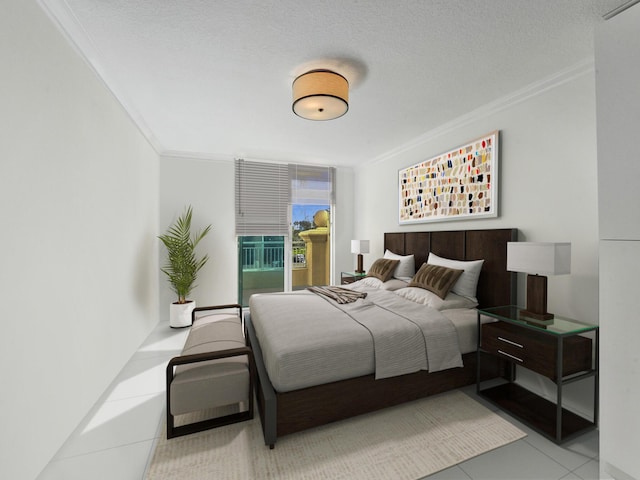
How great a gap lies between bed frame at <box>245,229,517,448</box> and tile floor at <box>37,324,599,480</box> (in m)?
0.45

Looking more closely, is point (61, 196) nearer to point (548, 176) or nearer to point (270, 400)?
point (270, 400)

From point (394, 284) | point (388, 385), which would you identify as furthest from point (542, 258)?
point (394, 284)

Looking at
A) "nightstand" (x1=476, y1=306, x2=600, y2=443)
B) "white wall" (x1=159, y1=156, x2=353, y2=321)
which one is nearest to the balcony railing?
"white wall" (x1=159, y1=156, x2=353, y2=321)

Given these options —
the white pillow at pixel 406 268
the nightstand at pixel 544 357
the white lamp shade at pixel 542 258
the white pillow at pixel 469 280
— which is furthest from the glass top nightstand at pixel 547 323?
the white pillow at pixel 406 268

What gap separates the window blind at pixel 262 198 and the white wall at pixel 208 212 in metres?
0.15

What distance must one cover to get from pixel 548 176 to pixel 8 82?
11.8 feet

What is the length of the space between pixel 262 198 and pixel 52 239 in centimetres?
335

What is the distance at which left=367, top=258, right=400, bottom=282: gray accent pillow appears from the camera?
3.78 metres

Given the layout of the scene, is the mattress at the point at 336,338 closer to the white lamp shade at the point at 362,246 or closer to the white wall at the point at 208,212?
the white lamp shade at the point at 362,246

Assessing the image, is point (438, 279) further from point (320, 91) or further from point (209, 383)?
point (209, 383)

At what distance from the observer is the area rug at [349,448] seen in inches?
63.4

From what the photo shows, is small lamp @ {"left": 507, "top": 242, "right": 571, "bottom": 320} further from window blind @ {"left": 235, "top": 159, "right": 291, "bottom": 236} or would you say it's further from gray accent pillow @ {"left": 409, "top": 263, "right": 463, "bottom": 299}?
window blind @ {"left": 235, "top": 159, "right": 291, "bottom": 236}

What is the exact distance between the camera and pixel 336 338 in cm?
197

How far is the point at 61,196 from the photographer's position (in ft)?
5.88
